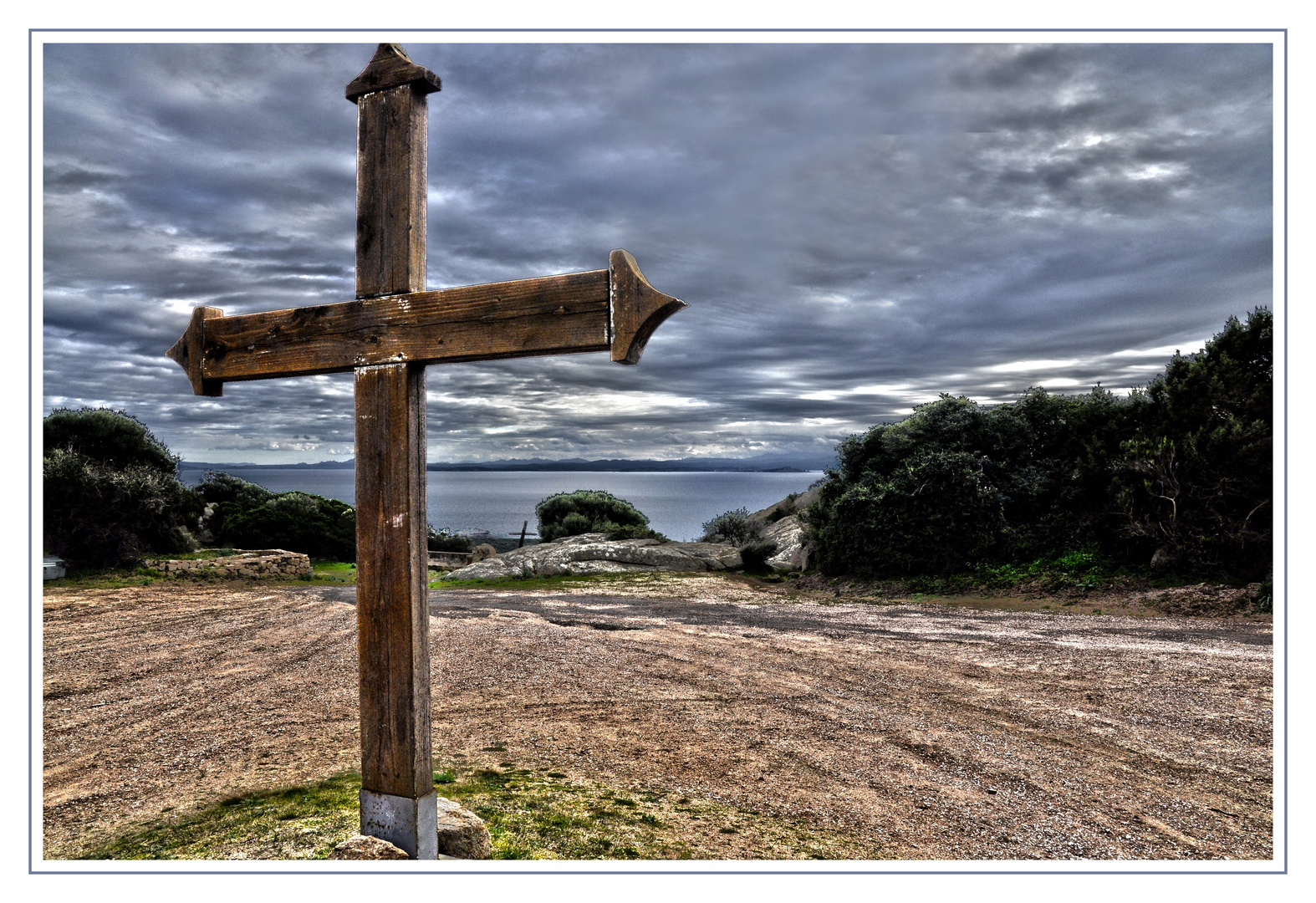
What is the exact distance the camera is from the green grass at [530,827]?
11.1 feet

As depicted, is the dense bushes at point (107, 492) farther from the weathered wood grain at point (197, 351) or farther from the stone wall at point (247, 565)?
the weathered wood grain at point (197, 351)

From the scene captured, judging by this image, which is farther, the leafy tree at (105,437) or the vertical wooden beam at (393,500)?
the leafy tree at (105,437)

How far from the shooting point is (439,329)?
3.09 m

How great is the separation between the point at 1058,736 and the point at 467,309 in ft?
17.6

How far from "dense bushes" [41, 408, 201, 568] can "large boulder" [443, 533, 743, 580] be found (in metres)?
6.92

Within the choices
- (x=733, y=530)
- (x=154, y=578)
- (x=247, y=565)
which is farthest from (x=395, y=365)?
(x=733, y=530)

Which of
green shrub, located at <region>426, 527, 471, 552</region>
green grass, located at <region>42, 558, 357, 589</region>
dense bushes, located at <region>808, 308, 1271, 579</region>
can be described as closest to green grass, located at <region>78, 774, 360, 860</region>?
green grass, located at <region>42, 558, 357, 589</region>

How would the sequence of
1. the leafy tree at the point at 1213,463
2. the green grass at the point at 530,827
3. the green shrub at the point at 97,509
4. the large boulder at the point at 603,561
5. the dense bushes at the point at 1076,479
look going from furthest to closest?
the large boulder at the point at 603,561, the green shrub at the point at 97,509, the dense bushes at the point at 1076,479, the leafy tree at the point at 1213,463, the green grass at the point at 530,827

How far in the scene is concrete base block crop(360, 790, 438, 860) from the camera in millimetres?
3135

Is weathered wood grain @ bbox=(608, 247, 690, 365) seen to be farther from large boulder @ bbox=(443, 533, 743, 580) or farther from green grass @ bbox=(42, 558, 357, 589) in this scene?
large boulder @ bbox=(443, 533, 743, 580)

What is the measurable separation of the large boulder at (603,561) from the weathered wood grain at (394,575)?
663 inches

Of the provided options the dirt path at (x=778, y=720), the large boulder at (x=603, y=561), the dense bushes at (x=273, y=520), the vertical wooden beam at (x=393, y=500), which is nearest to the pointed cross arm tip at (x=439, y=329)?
the vertical wooden beam at (x=393, y=500)

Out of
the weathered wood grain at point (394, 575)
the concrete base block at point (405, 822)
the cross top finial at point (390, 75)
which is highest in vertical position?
the cross top finial at point (390, 75)

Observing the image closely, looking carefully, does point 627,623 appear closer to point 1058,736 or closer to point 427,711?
point 1058,736
